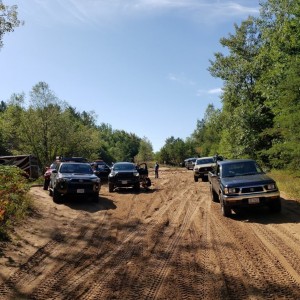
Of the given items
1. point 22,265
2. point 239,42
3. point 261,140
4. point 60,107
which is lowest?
point 22,265

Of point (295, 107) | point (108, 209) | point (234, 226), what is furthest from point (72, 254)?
point (295, 107)

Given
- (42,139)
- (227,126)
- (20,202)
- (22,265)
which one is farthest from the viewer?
(42,139)

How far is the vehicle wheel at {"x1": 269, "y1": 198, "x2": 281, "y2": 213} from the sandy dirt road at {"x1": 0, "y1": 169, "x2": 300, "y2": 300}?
0.78 ft

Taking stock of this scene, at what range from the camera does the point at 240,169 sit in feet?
41.4

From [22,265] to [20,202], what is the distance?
204 inches

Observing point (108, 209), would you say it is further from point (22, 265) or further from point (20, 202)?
point (22, 265)

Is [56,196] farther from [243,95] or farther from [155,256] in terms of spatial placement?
[243,95]

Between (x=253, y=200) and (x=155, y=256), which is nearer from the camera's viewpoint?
(x=155, y=256)

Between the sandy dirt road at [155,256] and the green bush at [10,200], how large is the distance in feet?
1.30

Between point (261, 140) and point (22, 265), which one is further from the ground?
point (261, 140)

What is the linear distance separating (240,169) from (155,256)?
655cm

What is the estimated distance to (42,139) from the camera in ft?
155

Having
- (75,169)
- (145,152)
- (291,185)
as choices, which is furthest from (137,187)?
(145,152)

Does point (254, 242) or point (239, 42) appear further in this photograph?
point (239, 42)
